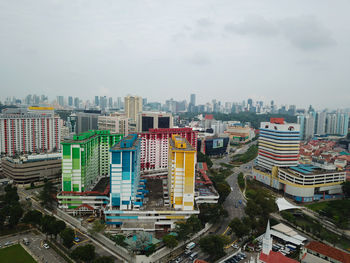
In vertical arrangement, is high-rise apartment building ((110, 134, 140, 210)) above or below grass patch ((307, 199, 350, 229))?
above

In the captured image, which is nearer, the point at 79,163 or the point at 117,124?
the point at 79,163

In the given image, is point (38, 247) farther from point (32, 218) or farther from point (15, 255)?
point (32, 218)

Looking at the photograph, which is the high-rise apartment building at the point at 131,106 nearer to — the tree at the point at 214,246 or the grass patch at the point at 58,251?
the grass patch at the point at 58,251

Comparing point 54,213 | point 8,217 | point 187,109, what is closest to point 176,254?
point 54,213

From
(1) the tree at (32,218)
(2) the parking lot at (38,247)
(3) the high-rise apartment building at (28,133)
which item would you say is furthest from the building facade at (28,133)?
(2) the parking lot at (38,247)

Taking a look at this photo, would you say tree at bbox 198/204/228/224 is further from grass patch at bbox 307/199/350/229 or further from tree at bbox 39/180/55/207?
tree at bbox 39/180/55/207

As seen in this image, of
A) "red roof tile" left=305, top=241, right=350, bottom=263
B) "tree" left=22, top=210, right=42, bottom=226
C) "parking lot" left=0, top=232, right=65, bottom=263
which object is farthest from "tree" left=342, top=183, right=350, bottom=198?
"tree" left=22, top=210, right=42, bottom=226

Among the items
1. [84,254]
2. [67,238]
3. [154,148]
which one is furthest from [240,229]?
[154,148]
